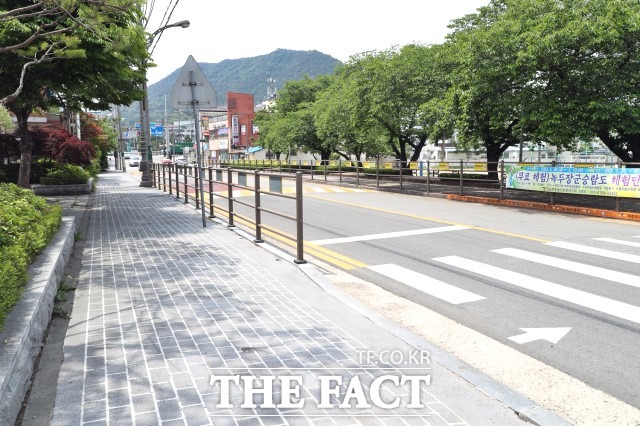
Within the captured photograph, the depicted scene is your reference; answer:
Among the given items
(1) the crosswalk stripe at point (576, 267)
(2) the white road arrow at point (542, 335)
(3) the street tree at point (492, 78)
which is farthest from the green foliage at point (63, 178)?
(2) the white road arrow at point (542, 335)

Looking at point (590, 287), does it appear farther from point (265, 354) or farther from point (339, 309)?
point (265, 354)

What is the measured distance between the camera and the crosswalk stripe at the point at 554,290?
5.40m

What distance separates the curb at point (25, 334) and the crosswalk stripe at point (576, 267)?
676 centimetres

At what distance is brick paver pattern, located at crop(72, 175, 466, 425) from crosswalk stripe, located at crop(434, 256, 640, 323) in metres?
2.94

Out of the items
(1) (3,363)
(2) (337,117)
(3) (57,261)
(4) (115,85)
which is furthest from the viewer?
(2) (337,117)

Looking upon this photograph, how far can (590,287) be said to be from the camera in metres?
6.31

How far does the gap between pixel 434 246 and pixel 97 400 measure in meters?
6.85

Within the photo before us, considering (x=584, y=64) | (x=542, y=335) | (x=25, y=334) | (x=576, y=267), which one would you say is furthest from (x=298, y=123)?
(x=25, y=334)

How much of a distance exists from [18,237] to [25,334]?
7.87 ft

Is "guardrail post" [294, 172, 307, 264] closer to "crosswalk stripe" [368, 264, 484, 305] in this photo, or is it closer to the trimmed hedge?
"crosswalk stripe" [368, 264, 484, 305]

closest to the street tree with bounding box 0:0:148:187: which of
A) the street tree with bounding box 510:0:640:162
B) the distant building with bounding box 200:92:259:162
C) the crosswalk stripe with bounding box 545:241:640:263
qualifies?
the crosswalk stripe with bounding box 545:241:640:263

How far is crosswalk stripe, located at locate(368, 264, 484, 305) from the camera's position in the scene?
606 cm

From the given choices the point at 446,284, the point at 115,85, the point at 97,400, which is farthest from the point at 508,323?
the point at 115,85

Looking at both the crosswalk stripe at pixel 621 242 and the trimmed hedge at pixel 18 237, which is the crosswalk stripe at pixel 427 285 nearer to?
the trimmed hedge at pixel 18 237
